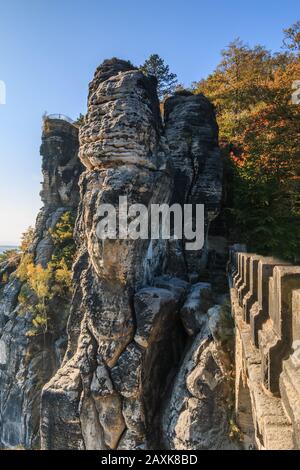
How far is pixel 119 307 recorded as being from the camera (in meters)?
9.95

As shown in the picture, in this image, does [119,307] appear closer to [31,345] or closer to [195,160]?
[195,160]

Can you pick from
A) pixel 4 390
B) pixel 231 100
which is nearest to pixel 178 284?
pixel 4 390

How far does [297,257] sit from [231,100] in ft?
48.2

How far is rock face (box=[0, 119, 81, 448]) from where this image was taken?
16.2 metres

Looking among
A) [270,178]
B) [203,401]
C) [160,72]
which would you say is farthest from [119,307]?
[160,72]

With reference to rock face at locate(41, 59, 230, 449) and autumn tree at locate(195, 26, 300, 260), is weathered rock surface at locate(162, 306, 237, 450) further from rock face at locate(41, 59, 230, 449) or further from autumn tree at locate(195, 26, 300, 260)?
autumn tree at locate(195, 26, 300, 260)

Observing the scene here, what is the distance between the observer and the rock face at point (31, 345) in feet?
53.3

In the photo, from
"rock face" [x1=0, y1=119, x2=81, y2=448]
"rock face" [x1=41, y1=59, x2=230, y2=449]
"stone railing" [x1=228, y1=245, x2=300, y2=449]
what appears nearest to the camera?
"stone railing" [x1=228, y1=245, x2=300, y2=449]

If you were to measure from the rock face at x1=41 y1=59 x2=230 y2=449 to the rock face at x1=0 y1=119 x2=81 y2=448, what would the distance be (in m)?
6.73

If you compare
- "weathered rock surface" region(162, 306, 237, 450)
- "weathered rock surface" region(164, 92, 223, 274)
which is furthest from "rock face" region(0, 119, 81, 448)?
"weathered rock surface" region(164, 92, 223, 274)

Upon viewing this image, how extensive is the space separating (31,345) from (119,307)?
10.0 m

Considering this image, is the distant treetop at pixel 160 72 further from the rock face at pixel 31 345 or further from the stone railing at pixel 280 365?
the stone railing at pixel 280 365

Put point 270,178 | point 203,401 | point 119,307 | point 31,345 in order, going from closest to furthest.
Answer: point 203,401 → point 119,307 → point 270,178 → point 31,345

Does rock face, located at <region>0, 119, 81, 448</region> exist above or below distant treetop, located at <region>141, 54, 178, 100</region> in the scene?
below
